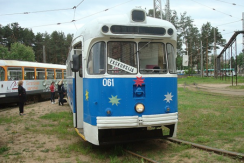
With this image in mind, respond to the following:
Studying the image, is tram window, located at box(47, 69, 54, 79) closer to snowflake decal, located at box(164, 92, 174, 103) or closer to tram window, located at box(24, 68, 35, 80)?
tram window, located at box(24, 68, 35, 80)

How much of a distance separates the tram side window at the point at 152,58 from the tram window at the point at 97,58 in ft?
2.81

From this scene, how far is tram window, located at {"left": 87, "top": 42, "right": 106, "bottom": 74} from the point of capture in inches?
229

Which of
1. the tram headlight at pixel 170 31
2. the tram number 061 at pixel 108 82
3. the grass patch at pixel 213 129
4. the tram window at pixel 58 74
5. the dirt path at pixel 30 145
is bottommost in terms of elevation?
the dirt path at pixel 30 145

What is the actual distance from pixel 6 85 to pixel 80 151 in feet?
39.6

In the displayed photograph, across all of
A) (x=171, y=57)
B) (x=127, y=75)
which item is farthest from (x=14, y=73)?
(x=171, y=57)

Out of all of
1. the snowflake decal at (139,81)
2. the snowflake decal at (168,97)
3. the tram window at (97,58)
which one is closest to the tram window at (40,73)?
the tram window at (97,58)

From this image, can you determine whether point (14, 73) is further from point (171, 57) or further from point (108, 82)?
point (171, 57)

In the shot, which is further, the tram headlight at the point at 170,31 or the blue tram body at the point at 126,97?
the tram headlight at the point at 170,31

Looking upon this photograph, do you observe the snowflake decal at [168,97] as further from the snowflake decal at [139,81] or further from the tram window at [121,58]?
the tram window at [121,58]

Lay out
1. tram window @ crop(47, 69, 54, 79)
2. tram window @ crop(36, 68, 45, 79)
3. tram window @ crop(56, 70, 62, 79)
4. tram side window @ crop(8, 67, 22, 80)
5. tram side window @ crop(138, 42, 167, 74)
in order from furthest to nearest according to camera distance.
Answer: tram window @ crop(56, 70, 62, 79)
tram window @ crop(47, 69, 54, 79)
tram window @ crop(36, 68, 45, 79)
tram side window @ crop(8, 67, 22, 80)
tram side window @ crop(138, 42, 167, 74)

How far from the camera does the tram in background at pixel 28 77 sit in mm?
16875

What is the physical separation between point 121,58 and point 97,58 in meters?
0.54

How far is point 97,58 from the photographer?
5883 millimetres

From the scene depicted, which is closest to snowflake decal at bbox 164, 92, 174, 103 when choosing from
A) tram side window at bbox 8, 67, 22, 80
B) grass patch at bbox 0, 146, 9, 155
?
grass patch at bbox 0, 146, 9, 155
